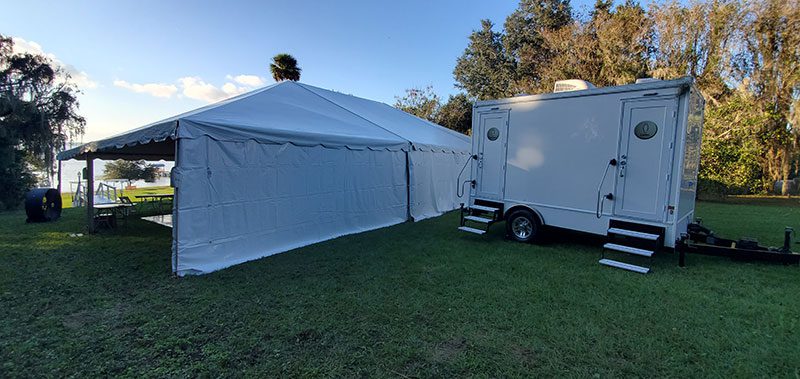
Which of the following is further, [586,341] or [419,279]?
[419,279]

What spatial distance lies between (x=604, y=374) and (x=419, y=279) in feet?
7.75

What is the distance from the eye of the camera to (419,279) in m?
4.66

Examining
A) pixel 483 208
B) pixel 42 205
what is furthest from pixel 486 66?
pixel 42 205

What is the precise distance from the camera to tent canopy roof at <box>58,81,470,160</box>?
5.12 meters

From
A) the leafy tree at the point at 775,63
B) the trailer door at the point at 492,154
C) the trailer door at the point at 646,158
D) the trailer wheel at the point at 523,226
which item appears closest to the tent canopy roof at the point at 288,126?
the trailer door at the point at 492,154

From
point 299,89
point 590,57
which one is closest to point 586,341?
point 299,89

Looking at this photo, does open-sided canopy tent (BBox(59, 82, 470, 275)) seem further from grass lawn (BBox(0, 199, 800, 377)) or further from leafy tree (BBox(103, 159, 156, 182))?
leafy tree (BBox(103, 159, 156, 182))

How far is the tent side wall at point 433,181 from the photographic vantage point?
359 inches

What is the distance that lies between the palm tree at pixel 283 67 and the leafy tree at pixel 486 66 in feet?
36.4

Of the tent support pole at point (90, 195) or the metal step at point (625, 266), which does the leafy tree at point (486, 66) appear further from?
the tent support pole at point (90, 195)

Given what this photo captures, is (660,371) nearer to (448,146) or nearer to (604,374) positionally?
(604,374)

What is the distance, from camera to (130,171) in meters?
28.6

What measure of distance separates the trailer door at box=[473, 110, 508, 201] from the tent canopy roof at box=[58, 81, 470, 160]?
2.16m

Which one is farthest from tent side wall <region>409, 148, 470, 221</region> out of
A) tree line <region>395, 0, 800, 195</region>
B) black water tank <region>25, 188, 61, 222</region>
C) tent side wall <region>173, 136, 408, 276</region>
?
tree line <region>395, 0, 800, 195</region>
